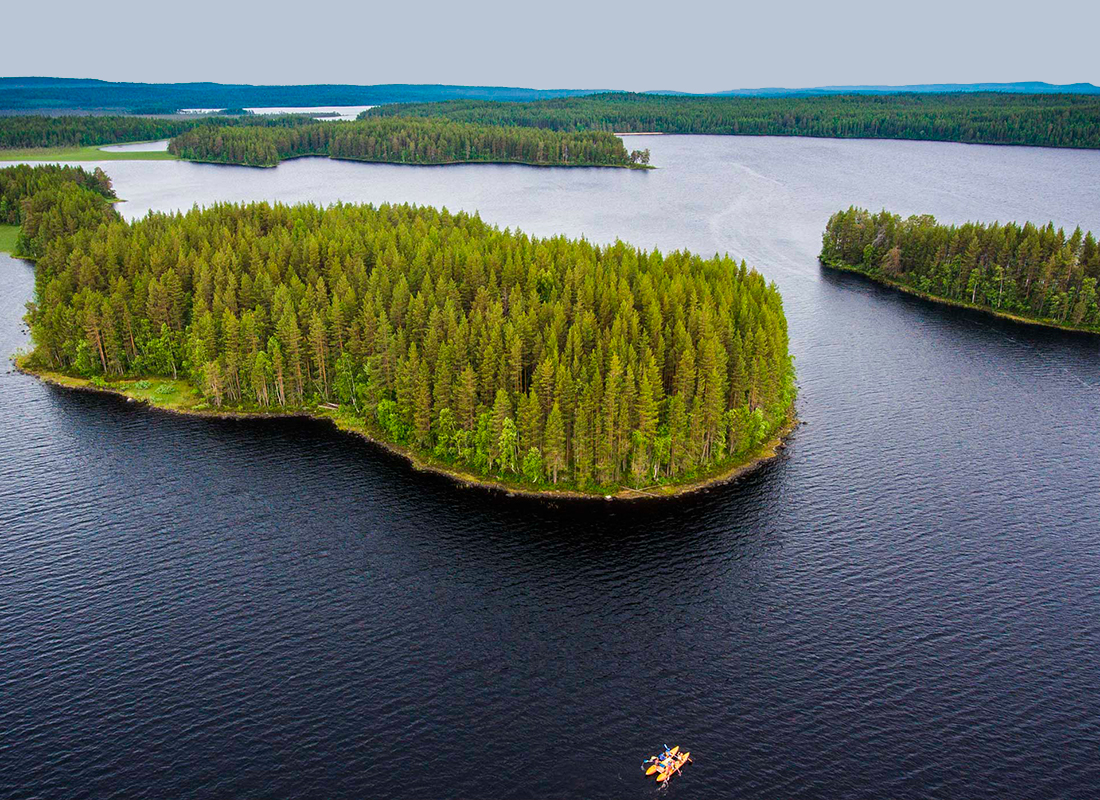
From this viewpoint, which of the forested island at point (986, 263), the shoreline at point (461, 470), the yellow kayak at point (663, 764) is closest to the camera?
the yellow kayak at point (663, 764)

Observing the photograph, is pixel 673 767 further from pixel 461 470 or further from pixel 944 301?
pixel 944 301

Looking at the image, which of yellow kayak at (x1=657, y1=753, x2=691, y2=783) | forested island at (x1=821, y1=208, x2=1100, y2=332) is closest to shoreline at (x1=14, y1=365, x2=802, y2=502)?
yellow kayak at (x1=657, y1=753, x2=691, y2=783)

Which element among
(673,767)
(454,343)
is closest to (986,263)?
(454,343)

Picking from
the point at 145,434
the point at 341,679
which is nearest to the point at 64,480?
the point at 145,434

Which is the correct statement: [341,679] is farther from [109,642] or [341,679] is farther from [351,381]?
[351,381]

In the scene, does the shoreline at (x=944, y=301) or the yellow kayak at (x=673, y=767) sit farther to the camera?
the shoreline at (x=944, y=301)

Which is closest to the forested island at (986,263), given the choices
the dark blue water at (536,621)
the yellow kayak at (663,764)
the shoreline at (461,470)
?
the dark blue water at (536,621)

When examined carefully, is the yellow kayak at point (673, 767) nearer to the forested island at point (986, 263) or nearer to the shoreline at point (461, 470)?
the shoreline at point (461, 470)
